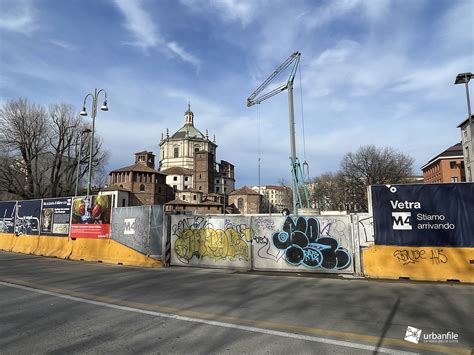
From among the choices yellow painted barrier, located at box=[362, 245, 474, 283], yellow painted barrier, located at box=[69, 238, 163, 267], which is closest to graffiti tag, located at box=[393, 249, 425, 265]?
yellow painted barrier, located at box=[362, 245, 474, 283]

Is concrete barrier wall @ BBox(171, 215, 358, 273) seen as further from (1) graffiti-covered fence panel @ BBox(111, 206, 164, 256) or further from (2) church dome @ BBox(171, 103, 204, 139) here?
(2) church dome @ BBox(171, 103, 204, 139)

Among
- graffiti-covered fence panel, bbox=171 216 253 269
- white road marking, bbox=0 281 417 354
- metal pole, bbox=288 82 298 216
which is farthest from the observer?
metal pole, bbox=288 82 298 216

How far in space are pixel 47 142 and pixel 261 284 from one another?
4113 centimetres

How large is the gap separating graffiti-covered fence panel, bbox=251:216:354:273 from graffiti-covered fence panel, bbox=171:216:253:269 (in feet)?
1.59

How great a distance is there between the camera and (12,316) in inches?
240

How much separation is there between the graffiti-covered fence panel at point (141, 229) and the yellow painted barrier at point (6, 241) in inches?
379

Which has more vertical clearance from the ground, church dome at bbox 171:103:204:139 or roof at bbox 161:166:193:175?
church dome at bbox 171:103:204:139

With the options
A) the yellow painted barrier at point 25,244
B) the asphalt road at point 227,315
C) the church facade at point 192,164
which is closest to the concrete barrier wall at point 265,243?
the asphalt road at point 227,315

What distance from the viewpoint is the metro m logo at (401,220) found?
34.7ft

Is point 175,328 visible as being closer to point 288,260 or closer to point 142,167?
point 288,260

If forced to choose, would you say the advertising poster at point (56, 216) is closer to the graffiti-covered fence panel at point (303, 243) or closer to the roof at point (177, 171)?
the graffiti-covered fence panel at point (303, 243)

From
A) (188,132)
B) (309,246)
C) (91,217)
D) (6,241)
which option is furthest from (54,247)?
(188,132)

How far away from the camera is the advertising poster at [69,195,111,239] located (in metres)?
15.9

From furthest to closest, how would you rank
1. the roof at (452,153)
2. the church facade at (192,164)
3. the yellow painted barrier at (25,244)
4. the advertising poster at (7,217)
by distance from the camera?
the church facade at (192,164) < the roof at (452,153) < the advertising poster at (7,217) < the yellow painted barrier at (25,244)
